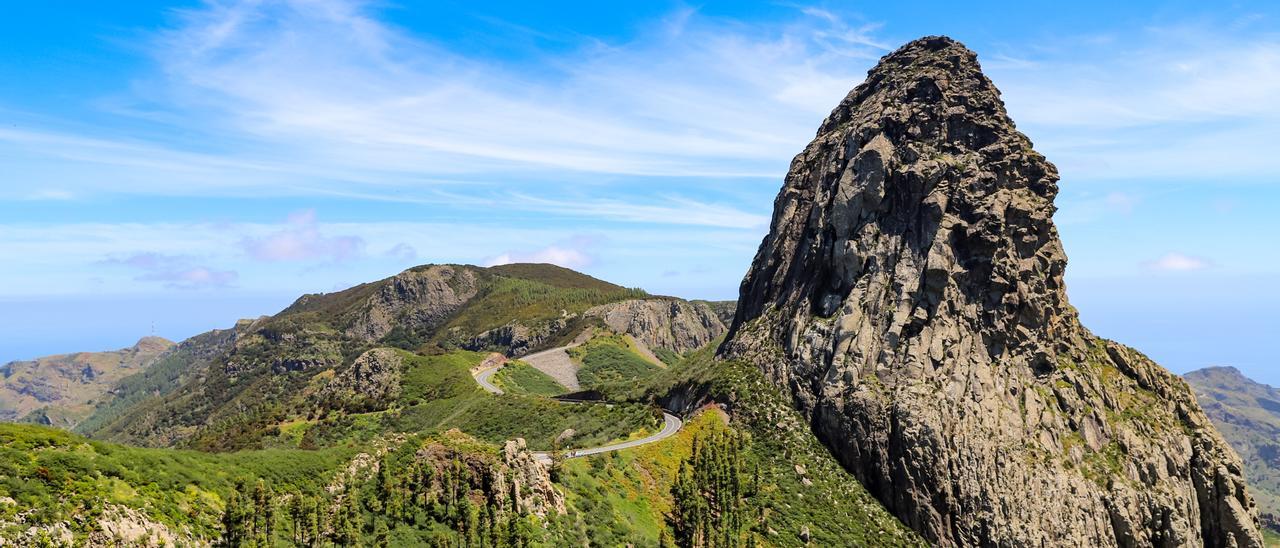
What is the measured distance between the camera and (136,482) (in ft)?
131

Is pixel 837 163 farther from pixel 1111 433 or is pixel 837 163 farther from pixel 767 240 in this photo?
pixel 1111 433

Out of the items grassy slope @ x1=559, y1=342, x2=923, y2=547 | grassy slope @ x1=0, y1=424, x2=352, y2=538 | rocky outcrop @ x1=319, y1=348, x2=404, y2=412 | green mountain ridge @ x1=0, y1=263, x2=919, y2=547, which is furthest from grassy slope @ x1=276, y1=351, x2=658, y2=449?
grassy slope @ x1=0, y1=424, x2=352, y2=538

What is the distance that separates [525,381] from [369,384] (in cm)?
3252

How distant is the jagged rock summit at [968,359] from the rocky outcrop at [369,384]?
231 ft

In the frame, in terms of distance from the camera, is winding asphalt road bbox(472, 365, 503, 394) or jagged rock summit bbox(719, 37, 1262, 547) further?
winding asphalt road bbox(472, 365, 503, 394)

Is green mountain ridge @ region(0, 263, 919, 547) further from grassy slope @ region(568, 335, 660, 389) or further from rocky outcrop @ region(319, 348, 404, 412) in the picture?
A: grassy slope @ region(568, 335, 660, 389)

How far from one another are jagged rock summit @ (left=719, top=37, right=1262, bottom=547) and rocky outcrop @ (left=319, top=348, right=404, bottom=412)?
70.3m

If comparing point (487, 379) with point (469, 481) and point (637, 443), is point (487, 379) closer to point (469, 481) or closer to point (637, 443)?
point (637, 443)

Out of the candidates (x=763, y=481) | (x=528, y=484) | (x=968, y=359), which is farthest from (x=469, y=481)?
(x=968, y=359)

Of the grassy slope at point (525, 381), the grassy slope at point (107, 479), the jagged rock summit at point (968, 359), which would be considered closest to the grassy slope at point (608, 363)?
the grassy slope at point (525, 381)

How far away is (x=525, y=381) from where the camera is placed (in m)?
162

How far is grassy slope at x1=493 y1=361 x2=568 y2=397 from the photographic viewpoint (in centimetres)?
15188

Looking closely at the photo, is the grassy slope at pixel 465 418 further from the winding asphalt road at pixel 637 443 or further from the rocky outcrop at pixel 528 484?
the rocky outcrop at pixel 528 484

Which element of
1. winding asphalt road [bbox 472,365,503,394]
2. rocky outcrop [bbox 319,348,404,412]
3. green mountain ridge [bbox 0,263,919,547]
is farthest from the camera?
winding asphalt road [bbox 472,365,503,394]
